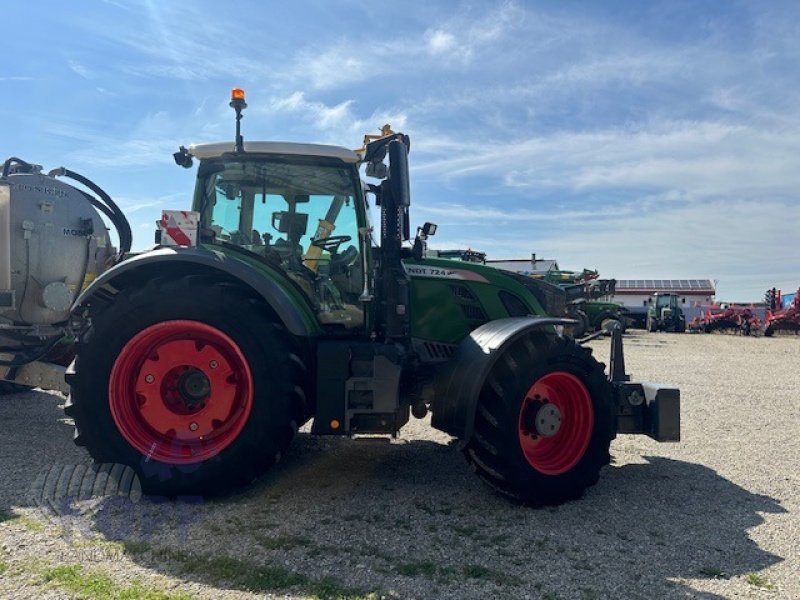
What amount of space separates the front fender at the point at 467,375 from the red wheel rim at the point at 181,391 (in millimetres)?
1306

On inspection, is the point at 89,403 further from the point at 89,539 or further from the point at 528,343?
the point at 528,343

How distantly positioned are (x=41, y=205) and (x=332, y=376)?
394cm

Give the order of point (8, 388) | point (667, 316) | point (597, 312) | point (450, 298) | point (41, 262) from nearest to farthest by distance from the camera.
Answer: point (450, 298)
point (41, 262)
point (8, 388)
point (597, 312)
point (667, 316)

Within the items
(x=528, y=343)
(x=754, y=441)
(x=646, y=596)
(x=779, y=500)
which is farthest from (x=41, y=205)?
(x=754, y=441)

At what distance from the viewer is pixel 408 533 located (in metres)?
3.53

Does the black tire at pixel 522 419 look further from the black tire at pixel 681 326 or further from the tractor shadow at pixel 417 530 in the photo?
the black tire at pixel 681 326

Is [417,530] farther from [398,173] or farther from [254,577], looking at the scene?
[398,173]

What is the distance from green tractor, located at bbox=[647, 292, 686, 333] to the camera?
31.7 meters

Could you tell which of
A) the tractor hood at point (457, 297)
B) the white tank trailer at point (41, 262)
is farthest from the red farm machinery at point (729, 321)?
the white tank trailer at point (41, 262)

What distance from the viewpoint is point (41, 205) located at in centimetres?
594

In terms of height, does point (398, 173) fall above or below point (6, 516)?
above

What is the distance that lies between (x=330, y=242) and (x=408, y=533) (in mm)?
2134

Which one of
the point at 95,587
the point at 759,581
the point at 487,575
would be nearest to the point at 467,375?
the point at 487,575

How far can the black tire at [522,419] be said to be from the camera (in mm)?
3875
